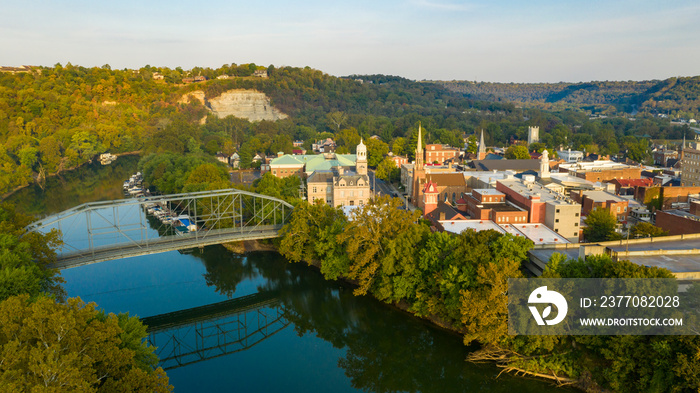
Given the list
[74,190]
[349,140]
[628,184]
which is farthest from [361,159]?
[74,190]

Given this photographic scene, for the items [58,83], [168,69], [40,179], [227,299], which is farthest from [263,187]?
[168,69]

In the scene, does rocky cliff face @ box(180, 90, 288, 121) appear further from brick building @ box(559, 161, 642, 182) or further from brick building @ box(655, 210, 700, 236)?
brick building @ box(655, 210, 700, 236)

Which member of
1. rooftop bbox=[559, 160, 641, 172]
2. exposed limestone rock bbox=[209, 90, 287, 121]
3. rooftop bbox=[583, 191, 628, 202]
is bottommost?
rooftop bbox=[583, 191, 628, 202]

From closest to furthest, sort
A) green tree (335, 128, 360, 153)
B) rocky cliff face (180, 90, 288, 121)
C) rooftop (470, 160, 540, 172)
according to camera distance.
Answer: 1. rooftop (470, 160, 540, 172)
2. green tree (335, 128, 360, 153)
3. rocky cliff face (180, 90, 288, 121)

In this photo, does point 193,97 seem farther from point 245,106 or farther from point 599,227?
point 599,227

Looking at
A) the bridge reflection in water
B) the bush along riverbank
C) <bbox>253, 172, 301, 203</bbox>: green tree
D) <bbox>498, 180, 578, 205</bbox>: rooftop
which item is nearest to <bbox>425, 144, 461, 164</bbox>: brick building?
<bbox>253, 172, 301, 203</bbox>: green tree

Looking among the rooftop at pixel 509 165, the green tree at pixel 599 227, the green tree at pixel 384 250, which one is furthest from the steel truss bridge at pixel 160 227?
the rooftop at pixel 509 165
